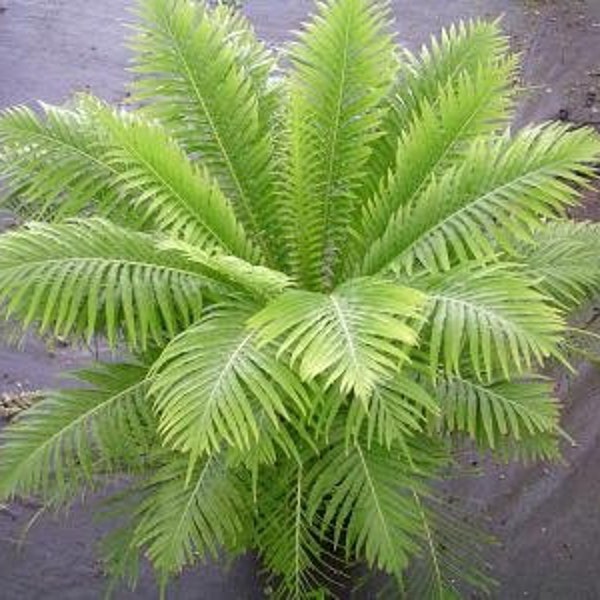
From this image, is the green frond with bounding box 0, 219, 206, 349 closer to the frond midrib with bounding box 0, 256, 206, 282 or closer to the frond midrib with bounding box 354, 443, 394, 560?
the frond midrib with bounding box 0, 256, 206, 282

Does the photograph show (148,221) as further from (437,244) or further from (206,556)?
(206,556)

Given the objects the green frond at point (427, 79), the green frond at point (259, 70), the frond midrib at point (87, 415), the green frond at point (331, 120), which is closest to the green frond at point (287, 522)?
the frond midrib at point (87, 415)

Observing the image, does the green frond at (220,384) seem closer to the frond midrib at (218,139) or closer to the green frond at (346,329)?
the green frond at (346,329)

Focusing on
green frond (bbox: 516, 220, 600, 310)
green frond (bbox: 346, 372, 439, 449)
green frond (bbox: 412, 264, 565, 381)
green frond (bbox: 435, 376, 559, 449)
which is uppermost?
green frond (bbox: 412, 264, 565, 381)

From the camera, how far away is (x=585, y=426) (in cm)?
294

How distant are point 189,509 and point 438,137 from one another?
3.22ft

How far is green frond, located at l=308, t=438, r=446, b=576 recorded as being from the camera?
6.14ft

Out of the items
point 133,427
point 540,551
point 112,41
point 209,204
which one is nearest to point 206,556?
point 133,427

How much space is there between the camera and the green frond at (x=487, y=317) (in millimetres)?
1657

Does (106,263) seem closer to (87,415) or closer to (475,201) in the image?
(87,415)

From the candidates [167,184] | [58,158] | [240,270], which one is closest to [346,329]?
[240,270]

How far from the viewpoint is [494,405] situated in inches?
78.4

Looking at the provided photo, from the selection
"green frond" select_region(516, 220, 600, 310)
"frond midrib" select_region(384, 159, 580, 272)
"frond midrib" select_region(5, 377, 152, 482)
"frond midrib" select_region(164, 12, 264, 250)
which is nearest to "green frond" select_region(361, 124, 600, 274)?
"frond midrib" select_region(384, 159, 580, 272)

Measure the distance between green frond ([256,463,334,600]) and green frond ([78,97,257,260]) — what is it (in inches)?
20.3
